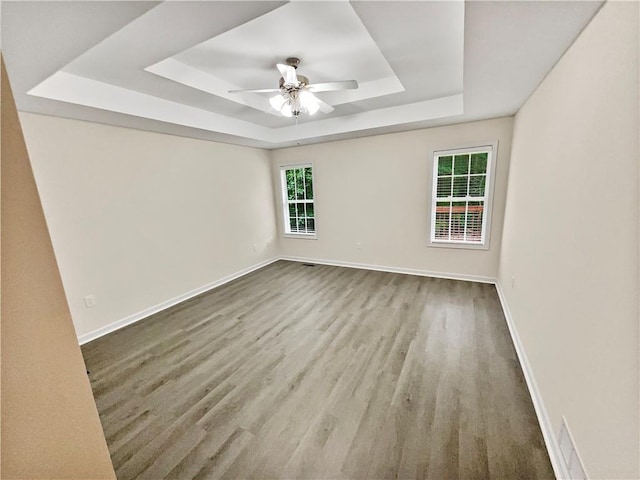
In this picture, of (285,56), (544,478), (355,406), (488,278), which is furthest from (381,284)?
(285,56)

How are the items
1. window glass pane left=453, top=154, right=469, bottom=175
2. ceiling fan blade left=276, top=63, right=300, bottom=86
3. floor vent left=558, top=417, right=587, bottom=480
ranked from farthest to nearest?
window glass pane left=453, top=154, right=469, bottom=175, ceiling fan blade left=276, top=63, right=300, bottom=86, floor vent left=558, top=417, right=587, bottom=480

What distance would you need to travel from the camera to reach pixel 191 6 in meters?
1.34

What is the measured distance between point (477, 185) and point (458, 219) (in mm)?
536

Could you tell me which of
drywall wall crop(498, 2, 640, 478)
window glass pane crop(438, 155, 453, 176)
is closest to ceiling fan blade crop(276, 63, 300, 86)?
drywall wall crop(498, 2, 640, 478)

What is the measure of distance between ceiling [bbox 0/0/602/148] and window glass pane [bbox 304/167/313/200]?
1.54 m

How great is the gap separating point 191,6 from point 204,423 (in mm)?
2432

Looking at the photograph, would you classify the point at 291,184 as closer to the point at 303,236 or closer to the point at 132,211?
the point at 303,236

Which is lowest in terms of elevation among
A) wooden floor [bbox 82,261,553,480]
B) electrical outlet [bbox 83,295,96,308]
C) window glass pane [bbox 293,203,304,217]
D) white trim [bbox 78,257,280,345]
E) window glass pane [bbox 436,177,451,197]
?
wooden floor [bbox 82,261,553,480]

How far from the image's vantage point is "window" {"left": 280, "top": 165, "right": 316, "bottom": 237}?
5207mm

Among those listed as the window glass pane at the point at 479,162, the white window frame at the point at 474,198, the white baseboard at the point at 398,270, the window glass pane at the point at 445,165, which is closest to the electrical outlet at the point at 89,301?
the white baseboard at the point at 398,270

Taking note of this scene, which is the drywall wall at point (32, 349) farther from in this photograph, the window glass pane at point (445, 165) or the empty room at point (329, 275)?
the window glass pane at point (445, 165)

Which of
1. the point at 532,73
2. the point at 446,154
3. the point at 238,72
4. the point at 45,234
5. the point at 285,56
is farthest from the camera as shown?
the point at 446,154

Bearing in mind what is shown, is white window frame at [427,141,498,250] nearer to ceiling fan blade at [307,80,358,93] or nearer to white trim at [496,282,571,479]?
white trim at [496,282,571,479]

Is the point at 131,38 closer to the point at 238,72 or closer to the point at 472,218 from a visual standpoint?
the point at 238,72
